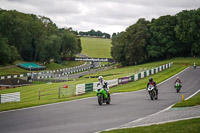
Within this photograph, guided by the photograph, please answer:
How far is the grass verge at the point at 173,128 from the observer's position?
10961mm

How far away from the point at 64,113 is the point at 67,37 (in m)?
117

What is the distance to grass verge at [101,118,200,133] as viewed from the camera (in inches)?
432

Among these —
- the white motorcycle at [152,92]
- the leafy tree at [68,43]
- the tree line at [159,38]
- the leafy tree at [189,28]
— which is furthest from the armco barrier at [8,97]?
the leafy tree at [68,43]

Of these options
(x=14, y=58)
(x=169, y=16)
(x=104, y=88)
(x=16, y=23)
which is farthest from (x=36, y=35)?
(x=104, y=88)

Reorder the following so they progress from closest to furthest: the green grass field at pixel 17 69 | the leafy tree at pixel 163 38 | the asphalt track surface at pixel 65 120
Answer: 1. the asphalt track surface at pixel 65 120
2. the green grass field at pixel 17 69
3. the leafy tree at pixel 163 38

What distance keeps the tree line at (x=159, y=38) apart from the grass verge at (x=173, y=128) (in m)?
86.5

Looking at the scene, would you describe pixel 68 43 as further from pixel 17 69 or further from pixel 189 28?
pixel 189 28

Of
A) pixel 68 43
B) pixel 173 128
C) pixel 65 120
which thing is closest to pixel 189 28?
pixel 68 43

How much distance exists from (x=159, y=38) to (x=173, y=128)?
301 feet

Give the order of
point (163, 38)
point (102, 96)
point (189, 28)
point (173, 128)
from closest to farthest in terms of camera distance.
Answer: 1. point (173, 128)
2. point (102, 96)
3. point (163, 38)
4. point (189, 28)

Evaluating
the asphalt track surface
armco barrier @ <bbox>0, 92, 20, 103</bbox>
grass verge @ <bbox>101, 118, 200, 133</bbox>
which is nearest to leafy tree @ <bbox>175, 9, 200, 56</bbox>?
armco barrier @ <bbox>0, 92, 20, 103</bbox>

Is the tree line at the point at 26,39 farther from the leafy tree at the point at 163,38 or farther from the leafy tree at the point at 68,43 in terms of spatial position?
the leafy tree at the point at 163,38

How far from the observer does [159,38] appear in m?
101

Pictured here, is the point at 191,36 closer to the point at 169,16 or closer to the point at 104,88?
the point at 169,16
